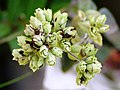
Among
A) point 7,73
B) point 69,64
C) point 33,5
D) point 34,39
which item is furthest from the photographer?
point 7,73

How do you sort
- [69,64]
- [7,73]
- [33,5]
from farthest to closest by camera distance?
[7,73]
[69,64]
[33,5]

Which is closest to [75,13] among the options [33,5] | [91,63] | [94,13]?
[94,13]

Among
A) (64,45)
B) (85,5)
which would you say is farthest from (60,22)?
(85,5)

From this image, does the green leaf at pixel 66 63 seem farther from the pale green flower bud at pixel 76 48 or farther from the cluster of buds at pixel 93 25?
the pale green flower bud at pixel 76 48

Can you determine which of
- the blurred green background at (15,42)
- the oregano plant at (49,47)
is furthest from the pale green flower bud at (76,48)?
the blurred green background at (15,42)

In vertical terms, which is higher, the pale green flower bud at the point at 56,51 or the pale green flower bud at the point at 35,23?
the pale green flower bud at the point at 35,23

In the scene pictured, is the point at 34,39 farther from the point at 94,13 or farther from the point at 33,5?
the point at 94,13

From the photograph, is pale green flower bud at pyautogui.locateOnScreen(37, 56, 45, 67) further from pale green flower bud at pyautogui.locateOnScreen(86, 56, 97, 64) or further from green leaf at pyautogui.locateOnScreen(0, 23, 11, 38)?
green leaf at pyautogui.locateOnScreen(0, 23, 11, 38)
